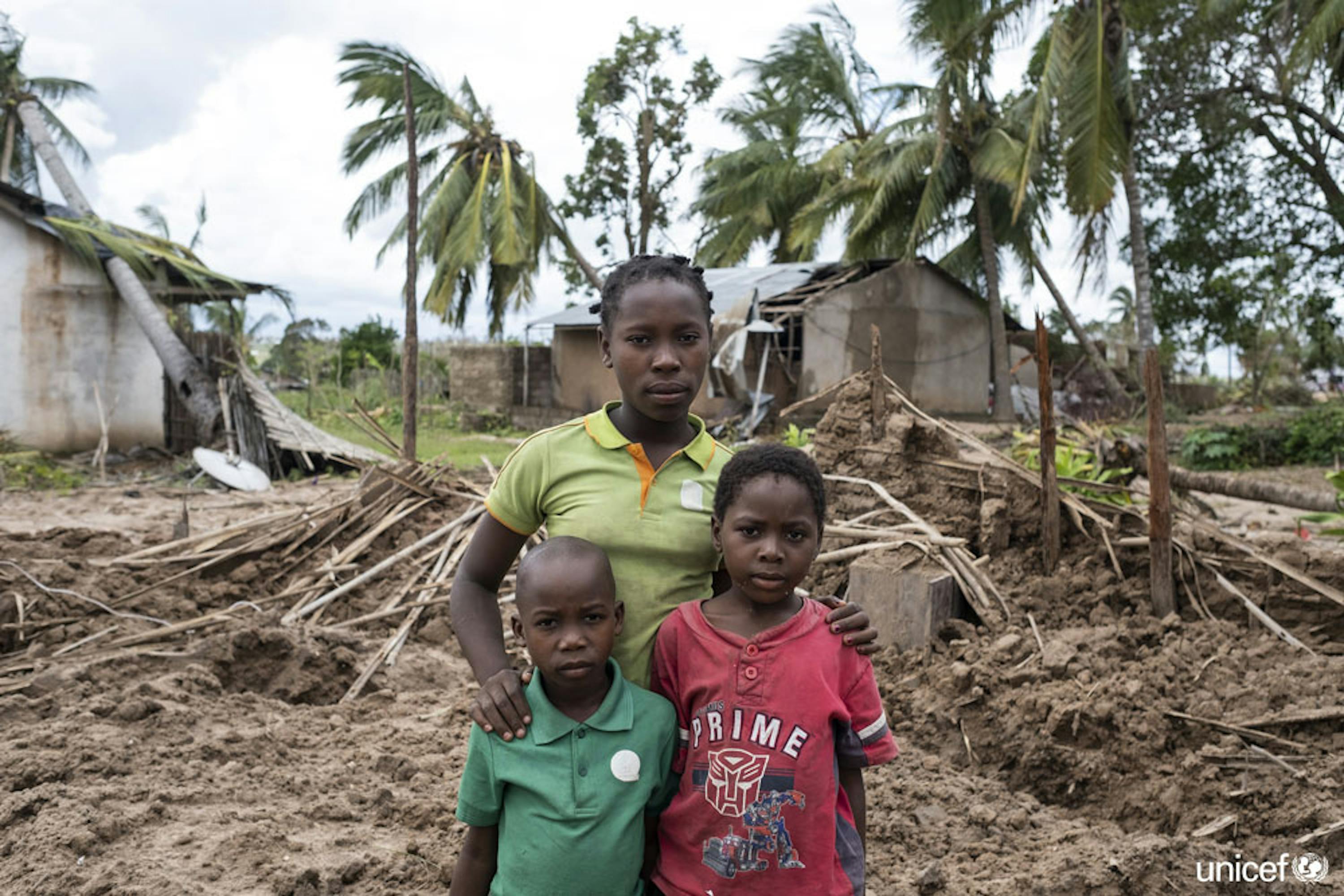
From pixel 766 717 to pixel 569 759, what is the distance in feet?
1.10

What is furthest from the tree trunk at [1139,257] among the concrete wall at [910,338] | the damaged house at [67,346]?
the damaged house at [67,346]

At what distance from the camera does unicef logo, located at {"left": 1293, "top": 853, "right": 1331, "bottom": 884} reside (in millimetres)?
2617

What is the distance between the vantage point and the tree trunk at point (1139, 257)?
14477mm

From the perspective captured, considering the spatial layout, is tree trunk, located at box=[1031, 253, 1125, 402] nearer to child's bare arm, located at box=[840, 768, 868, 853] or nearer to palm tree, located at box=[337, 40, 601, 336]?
palm tree, located at box=[337, 40, 601, 336]

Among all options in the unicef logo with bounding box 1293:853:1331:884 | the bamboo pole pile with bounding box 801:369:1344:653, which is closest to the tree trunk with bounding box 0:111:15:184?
the bamboo pole pile with bounding box 801:369:1344:653

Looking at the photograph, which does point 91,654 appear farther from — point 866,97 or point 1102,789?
point 866,97

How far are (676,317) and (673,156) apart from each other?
23.6 meters

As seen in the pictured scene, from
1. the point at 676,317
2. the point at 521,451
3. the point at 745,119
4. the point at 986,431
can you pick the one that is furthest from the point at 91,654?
the point at 745,119

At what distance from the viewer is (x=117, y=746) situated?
326 centimetres

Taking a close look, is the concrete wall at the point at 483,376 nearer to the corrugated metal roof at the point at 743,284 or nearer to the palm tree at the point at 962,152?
the corrugated metal roof at the point at 743,284

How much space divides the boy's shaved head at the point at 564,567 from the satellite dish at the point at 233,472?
8.88m

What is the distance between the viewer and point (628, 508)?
1.79 m

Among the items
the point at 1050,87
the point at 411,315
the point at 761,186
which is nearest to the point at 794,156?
the point at 761,186

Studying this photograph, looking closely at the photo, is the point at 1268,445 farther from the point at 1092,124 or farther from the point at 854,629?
the point at 854,629
